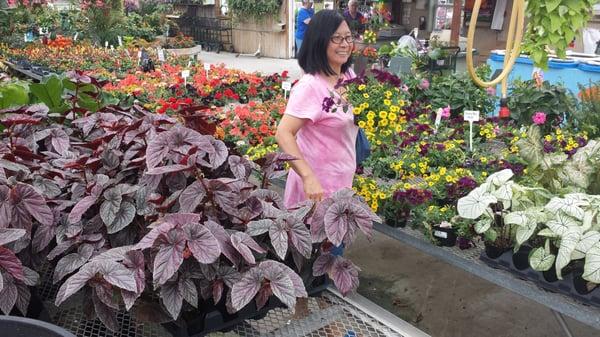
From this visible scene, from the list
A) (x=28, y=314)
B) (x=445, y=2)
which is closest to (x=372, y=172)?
(x=28, y=314)

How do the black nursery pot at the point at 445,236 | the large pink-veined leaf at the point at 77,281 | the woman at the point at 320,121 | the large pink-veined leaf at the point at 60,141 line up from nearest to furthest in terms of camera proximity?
the large pink-veined leaf at the point at 77,281 < the large pink-veined leaf at the point at 60,141 < the woman at the point at 320,121 < the black nursery pot at the point at 445,236

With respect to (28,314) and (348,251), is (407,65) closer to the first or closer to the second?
(348,251)

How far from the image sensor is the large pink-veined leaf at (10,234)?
110cm

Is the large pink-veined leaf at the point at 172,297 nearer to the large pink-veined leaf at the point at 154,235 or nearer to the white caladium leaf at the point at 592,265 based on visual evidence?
the large pink-veined leaf at the point at 154,235

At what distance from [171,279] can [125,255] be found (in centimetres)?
11

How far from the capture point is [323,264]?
1.30m

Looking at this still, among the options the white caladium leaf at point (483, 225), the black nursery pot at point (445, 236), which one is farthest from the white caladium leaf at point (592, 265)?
the black nursery pot at point (445, 236)

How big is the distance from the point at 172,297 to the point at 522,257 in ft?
4.49

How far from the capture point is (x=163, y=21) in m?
14.2

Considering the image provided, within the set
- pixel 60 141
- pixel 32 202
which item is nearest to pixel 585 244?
pixel 32 202

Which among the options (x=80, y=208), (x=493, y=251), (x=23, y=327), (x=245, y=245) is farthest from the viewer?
(x=493, y=251)

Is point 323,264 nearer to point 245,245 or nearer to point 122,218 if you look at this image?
point 245,245

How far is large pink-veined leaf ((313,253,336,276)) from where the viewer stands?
129 centimetres

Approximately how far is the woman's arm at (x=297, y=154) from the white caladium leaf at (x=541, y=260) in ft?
2.67
